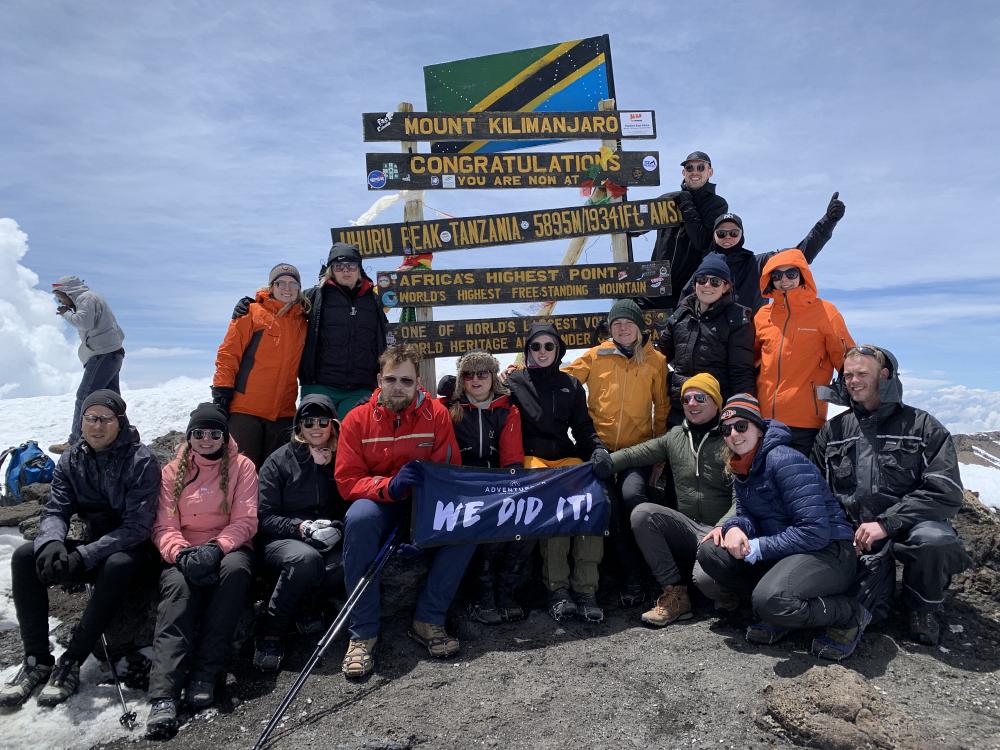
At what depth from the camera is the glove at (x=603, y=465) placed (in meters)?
5.85

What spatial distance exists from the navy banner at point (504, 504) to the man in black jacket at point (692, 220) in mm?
3838

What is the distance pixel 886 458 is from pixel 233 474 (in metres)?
5.19

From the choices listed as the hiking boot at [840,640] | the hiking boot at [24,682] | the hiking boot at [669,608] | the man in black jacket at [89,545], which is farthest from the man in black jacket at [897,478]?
the hiking boot at [24,682]

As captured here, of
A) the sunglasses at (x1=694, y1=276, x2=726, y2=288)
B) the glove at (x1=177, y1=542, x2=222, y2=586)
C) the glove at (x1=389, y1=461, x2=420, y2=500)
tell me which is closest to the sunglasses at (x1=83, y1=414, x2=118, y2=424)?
the glove at (x1=177, y1=542, x2=222, y2=586)

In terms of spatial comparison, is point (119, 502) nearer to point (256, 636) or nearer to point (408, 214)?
point (256, 636)

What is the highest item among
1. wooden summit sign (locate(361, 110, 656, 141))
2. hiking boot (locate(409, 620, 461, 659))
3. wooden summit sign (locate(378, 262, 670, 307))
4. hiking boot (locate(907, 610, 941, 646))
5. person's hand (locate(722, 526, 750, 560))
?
wooden summit sign (locate(361, 110, 656, 141))

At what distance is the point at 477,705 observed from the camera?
14.5 feet

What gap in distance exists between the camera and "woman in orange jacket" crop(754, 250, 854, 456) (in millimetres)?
6070

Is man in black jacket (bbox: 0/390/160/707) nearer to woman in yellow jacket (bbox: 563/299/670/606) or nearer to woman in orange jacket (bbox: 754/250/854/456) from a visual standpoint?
woman in yellow jacket (bbox: 563/299/670/606)

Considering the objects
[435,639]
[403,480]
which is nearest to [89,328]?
[403,480]

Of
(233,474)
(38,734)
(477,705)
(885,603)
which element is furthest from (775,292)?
(38,734)

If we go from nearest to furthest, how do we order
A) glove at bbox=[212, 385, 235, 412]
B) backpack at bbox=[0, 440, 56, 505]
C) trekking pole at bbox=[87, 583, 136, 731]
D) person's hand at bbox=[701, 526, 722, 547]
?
trekking pole at bbox=[87, 583, 136, 731]
person's hand at bbox=[701, 526, 722, 547]
glove at bbox=[212, 385, 235, 412]
backpack at bbox=[0, 440, 56, 505]

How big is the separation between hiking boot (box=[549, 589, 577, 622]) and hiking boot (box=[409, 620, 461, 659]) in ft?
2.83

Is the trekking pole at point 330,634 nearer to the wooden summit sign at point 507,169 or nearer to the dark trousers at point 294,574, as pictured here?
the dark trousers at point 294,574
